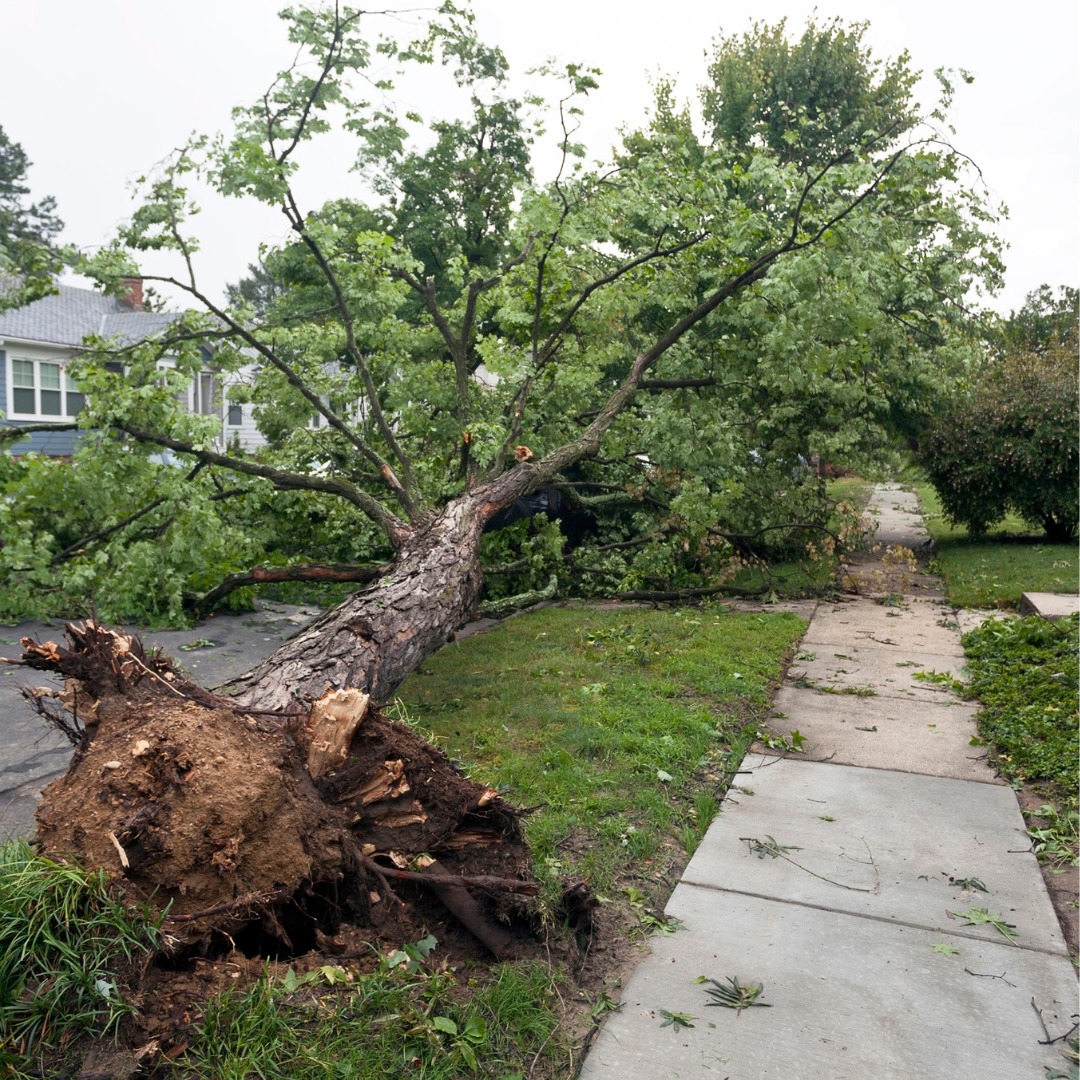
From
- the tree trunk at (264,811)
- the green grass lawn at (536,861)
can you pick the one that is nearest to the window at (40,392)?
the green grass lawn at (536,861)

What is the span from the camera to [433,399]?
845cm

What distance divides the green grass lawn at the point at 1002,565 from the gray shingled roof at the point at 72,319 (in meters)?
16.7

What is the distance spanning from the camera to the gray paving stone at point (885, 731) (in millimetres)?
5098

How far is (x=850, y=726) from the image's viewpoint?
5.73 meters

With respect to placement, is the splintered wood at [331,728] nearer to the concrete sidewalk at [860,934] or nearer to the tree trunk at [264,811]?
the tree trunk at [264,811]

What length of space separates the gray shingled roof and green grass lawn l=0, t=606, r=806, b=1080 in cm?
1717

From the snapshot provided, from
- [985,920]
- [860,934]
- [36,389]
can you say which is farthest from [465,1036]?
[36,389]

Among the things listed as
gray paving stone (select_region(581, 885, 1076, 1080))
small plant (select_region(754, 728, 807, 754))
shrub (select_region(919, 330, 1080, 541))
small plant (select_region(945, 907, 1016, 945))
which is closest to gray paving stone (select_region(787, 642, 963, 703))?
small plant (select_region(754, 728, 807, 754))

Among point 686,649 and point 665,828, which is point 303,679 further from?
point 686,649

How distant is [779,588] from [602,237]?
4.50m

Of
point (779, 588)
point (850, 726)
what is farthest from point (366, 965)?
point (779, 588)

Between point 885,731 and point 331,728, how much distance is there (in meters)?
3.73

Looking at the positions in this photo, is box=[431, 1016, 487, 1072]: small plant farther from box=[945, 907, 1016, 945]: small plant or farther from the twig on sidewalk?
box=[945, 907, 1016, 945]: small plant

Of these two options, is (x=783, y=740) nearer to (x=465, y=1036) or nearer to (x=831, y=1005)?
(x=831, y=1005)
